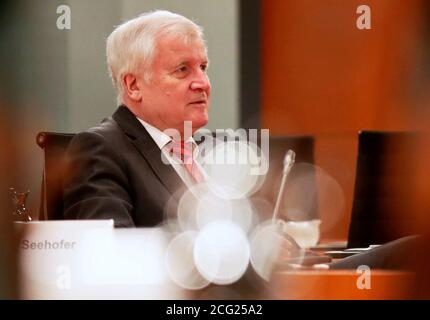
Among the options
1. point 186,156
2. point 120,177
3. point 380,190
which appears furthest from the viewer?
point 380,190

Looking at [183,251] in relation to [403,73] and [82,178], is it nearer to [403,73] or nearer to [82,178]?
[82,178]

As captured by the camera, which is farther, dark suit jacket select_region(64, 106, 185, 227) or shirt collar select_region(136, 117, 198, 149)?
shirt collar select_region(136, 117, 198, 149)

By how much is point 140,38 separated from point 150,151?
0.73 ft

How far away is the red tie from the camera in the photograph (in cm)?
149

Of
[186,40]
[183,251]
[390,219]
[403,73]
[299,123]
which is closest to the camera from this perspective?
[183,251]

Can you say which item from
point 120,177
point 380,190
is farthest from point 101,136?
point 380,190

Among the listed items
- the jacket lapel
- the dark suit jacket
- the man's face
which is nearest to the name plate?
the dark suit jacket

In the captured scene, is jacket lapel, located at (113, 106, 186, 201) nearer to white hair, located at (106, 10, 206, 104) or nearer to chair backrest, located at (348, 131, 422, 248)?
white hair, located at (106, 10, 206, 104)

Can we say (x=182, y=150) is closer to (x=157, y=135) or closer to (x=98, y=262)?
(x=157, y=135)

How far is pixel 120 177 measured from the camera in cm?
141

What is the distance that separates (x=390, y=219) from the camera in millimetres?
1751

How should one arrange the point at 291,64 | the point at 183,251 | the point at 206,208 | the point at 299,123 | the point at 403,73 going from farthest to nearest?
1. the point at 299,123
2. the point at 291,64
3. the point at 403,73
4. the point at 206,208
5. the point at 183,251
